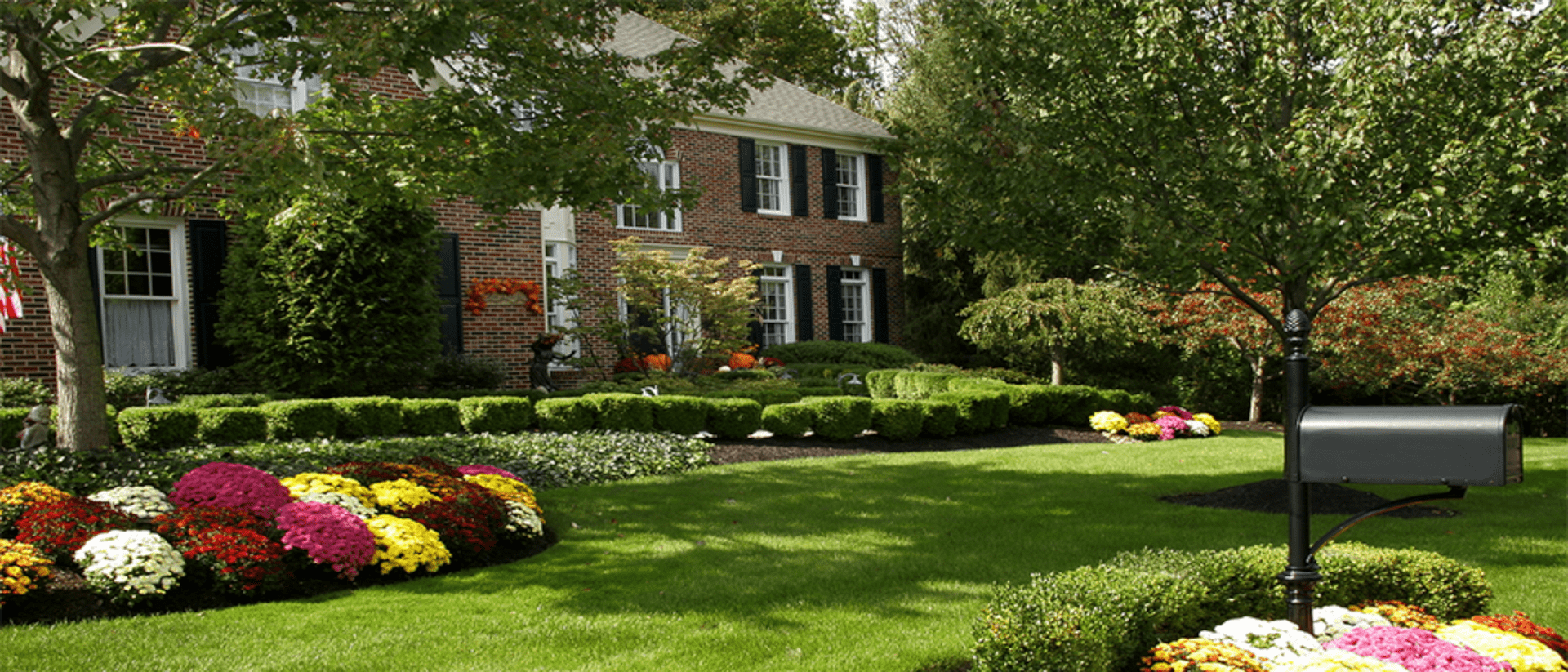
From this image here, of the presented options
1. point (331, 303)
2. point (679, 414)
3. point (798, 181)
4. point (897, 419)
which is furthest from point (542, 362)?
point (798, 181)

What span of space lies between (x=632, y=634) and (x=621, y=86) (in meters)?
5.43

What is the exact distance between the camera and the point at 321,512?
5512 mm

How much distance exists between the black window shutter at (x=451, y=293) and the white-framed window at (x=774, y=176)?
24.8ft

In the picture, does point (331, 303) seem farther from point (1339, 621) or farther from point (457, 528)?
point (1339, 621)

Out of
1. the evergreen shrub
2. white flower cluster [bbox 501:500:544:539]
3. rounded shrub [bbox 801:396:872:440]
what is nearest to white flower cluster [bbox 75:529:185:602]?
white flower cluster [bbox 501:500:544:539]

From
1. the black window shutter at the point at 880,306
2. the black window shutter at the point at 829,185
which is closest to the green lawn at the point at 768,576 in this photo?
the black window shutter at the point at 829,185

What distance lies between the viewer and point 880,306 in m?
21.9

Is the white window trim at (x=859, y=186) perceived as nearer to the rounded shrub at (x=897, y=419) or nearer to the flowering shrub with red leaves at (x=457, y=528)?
the rounded shrub at (x=897, y=419)

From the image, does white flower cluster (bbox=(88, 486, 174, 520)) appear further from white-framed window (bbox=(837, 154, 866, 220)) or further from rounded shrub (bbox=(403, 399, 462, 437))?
white-framed window (bbox=(837, 154, 866, 220))

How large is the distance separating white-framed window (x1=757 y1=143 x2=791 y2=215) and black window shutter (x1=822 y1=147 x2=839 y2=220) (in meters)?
0.92

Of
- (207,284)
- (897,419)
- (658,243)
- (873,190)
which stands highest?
(873,190)

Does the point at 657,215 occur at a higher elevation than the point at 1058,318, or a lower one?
higher

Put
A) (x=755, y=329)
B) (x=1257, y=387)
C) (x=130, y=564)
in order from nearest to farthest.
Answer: (x=130, y=564) → (x=1257, y=387) → (x=755, y=329)

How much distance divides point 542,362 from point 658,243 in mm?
4830
